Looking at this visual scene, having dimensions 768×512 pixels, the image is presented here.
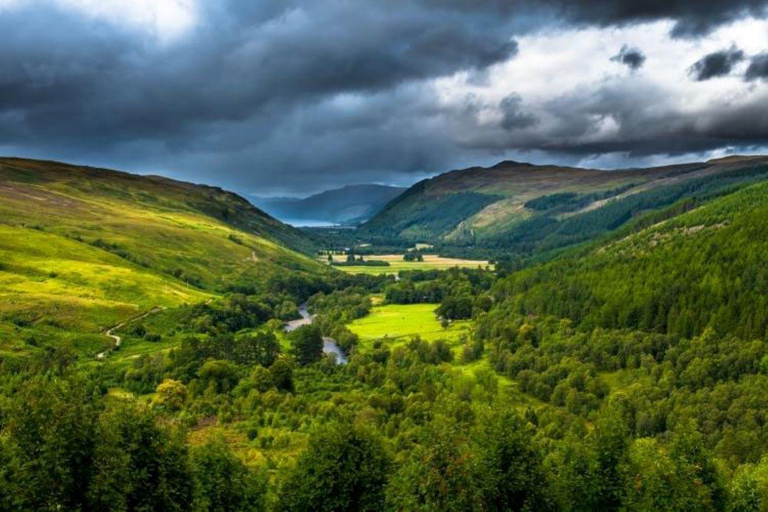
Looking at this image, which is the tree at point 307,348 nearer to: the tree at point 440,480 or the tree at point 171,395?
the tree at point 171,395

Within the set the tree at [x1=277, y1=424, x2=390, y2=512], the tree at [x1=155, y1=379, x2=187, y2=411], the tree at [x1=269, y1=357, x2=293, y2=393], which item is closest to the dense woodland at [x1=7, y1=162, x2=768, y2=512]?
the tree at [x1=277, y1=424, x2=390, y2=512]

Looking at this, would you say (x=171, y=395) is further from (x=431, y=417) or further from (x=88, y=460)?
(x=88, y=460)

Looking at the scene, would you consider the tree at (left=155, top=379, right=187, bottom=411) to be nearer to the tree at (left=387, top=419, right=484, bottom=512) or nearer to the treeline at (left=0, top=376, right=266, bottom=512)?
the treeline at (left=0, top=376, right=266, bottom=512)

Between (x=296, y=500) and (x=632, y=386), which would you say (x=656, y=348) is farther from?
(x=296, y=500)

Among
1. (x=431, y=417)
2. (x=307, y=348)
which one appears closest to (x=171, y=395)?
(x=431, y=417)

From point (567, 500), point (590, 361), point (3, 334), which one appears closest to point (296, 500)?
point (567, 500)

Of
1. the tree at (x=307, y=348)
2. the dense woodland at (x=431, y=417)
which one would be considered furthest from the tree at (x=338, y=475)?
the tree at (x=307, y=348)
